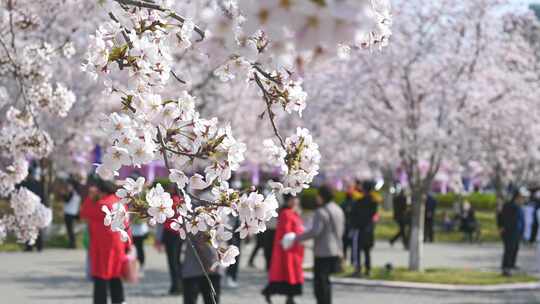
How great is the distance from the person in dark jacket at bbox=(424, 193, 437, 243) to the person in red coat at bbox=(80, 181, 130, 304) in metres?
20.6

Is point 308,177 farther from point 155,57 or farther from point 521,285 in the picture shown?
point 521,285

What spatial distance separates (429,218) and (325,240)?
786 inches

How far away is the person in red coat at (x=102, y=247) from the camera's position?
11383 mm

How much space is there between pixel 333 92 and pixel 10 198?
41.0 ft

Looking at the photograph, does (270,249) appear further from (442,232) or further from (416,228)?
(442,232)

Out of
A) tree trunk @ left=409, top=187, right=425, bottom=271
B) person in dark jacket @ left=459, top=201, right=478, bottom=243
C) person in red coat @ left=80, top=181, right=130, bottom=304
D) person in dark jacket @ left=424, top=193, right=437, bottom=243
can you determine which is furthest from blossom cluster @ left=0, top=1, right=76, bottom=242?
person in dark jacket @ left=459, top=201, right=478, bottom=243

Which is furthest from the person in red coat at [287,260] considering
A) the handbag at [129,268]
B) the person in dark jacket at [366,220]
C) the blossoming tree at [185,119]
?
the blossoming tree at [185,119]

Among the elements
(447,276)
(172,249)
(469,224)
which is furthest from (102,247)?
(469,224)

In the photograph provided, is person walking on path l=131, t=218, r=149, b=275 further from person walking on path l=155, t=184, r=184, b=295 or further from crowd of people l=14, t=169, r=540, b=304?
person walking on path l=155, t=184, r=184, b=295

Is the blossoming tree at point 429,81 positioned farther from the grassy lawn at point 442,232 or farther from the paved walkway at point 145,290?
the grassy lawn at point 442,232

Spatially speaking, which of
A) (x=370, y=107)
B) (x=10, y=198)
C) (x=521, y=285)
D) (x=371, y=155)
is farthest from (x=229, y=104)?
(x=10, y=198)

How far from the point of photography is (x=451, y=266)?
22.8 meters

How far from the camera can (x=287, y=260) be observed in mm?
13273

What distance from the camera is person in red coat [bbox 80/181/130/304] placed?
1138 centimetres
